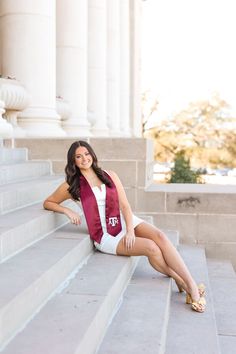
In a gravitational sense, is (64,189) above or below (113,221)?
above

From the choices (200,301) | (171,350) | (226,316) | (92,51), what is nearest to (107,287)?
(171,350)

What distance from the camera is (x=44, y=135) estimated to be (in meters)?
10.6

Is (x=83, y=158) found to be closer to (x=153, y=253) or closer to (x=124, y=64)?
(x=153, y=253)

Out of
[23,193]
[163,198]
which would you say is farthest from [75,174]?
[163,198]

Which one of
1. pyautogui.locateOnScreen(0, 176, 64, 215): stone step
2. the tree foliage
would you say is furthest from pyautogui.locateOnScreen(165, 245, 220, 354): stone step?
the tree foliage

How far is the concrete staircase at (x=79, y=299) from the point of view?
3613 mm

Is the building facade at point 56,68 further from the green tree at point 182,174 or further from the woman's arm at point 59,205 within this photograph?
the green tree at point 182,174

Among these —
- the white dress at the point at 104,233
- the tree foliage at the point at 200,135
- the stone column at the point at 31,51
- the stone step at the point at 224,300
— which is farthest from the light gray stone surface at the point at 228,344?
the tree foliage at the point at 200,135

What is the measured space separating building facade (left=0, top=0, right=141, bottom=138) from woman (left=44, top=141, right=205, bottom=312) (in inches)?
94.8

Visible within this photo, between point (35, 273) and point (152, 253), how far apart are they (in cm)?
164

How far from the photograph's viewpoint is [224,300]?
21.6 ft

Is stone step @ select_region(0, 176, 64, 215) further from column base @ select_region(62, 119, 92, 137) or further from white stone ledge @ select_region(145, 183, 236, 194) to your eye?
column base @ select_region(62, 119, 92, 137)

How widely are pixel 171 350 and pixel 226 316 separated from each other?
1.75m

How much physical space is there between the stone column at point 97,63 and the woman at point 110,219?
423 inches
